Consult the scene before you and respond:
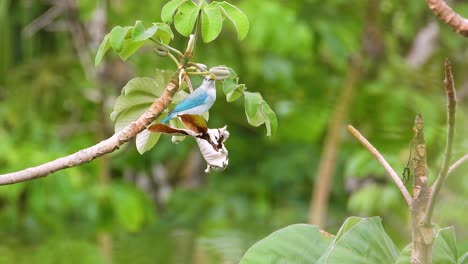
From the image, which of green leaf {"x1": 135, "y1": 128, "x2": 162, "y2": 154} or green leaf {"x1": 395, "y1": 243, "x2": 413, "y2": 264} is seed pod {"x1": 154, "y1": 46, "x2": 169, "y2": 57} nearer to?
green leaf {"x1": 135, "y1": 128, "x2": 162, "y2": 154}

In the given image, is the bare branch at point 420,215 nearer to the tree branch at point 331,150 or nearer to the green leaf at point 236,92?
the green leaf at point 236,92

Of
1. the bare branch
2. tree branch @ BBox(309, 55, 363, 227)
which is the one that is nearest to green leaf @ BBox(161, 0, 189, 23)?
the bare branch

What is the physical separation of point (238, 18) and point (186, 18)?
→ 0.13ft

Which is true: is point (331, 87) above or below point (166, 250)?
above

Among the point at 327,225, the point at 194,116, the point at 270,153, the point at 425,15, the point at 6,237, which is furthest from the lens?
the point at 270,153

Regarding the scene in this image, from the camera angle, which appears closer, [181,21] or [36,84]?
[181,21]

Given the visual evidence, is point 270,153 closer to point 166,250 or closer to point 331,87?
point 331,87

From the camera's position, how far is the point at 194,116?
24.5 inches

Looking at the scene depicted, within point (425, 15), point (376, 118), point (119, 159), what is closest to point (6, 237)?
point (119, 159)

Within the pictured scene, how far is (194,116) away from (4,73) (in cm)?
272

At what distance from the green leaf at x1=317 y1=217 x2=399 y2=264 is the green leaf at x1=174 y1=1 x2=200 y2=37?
0.18m

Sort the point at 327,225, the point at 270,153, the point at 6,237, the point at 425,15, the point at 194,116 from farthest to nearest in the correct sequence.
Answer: the point at 270,153 < the point at 327,225 < the point at 6,237 < the point at 425,15 < the point at 194,116

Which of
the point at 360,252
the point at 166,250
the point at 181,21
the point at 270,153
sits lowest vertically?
the point at 166,250

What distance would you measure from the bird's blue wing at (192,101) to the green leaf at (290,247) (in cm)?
12
